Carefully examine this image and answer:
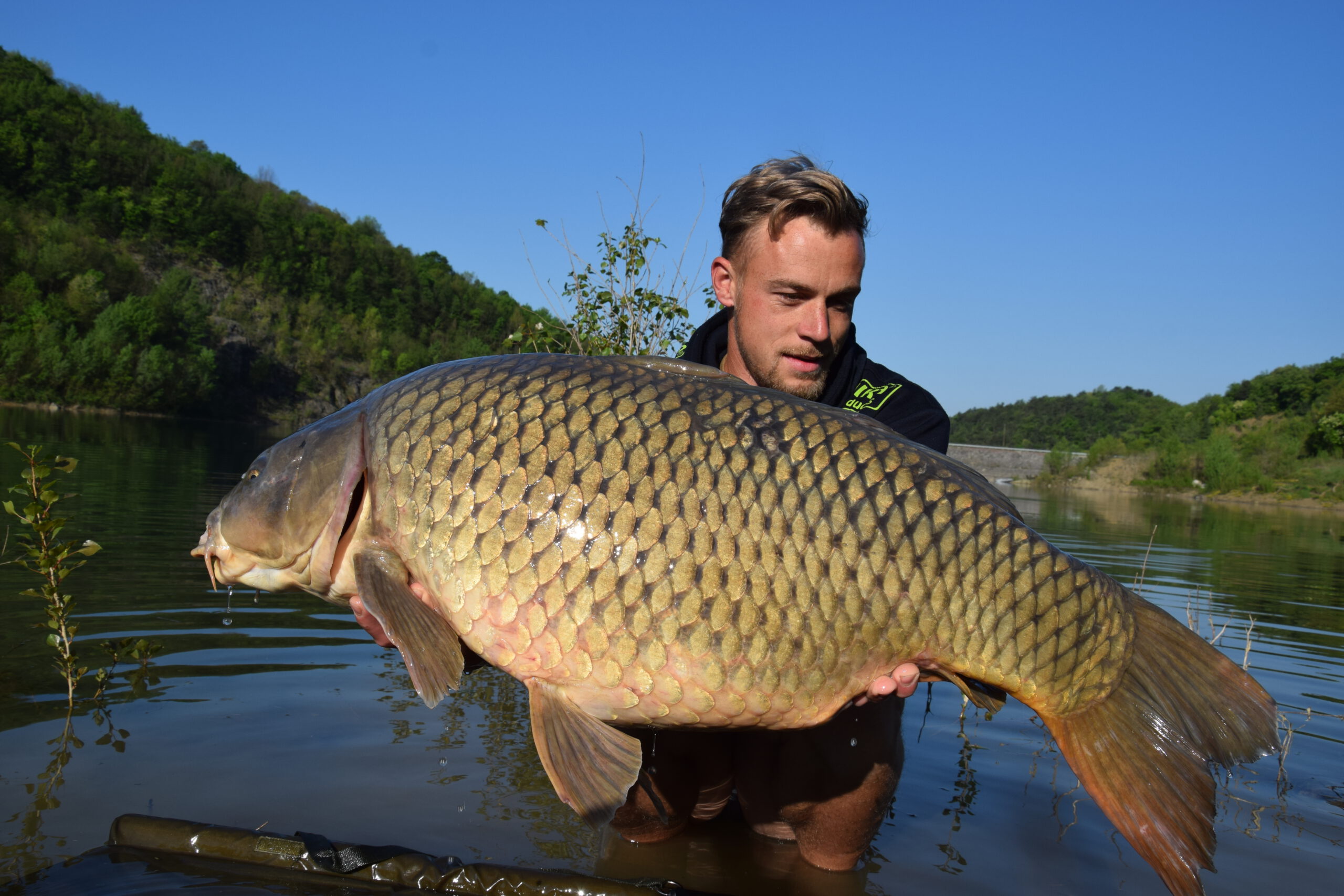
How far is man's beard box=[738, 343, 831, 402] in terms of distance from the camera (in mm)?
2914

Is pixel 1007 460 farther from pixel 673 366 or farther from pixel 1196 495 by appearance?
pixel 673 366

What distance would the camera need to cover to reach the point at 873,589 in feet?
6.22

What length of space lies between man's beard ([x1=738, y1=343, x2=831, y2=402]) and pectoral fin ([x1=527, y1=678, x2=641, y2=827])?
4.42 ft

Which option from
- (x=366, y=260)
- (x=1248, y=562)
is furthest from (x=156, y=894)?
(x=366, y=260)

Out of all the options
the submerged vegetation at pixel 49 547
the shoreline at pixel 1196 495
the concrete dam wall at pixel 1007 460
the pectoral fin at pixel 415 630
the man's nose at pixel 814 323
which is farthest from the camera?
the concrete dam wall at pixel 1007 460

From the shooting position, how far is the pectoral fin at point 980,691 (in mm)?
2037

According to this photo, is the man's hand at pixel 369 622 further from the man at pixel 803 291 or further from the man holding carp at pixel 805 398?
the man at pixel 803 291

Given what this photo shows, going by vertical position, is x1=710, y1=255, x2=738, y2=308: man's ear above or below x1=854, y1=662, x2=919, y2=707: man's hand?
above

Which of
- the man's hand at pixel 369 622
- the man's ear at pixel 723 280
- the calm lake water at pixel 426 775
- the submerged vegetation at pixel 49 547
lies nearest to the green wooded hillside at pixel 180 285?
the calm lake water at pixel 426 775

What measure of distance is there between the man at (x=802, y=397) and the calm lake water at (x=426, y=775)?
0.13 m

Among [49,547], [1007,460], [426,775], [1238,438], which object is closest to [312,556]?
[426,775]

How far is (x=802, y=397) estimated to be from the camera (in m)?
Answer: 2.65

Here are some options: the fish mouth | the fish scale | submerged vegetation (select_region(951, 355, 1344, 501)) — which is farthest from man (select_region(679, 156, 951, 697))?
submerged vegetation (select_region(951, 355, 1344, 501))

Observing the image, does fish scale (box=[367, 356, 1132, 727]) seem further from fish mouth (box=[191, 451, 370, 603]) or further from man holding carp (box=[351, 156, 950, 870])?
man holding carp (box=[351, 156, 950, 870])
